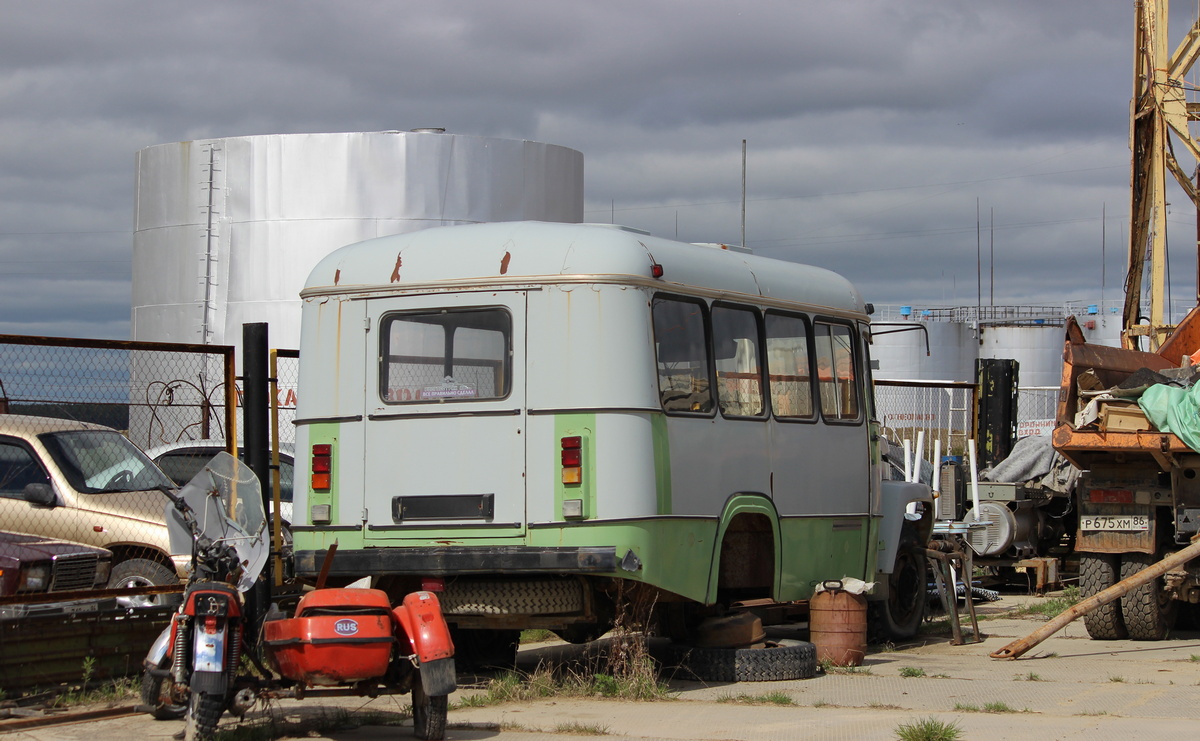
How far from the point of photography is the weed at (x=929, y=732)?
681 centimetres

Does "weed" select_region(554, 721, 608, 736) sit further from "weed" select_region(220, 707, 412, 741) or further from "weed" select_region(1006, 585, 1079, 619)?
"weed" select_region(1006, 585, 1079, 619)

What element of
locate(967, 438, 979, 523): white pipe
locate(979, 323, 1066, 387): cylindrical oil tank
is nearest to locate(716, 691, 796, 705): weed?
locate(967, 438, 979, 523): white pipe

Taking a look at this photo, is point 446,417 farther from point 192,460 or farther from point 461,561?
point 192,460

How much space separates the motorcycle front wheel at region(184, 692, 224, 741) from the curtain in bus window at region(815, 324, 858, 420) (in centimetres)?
519

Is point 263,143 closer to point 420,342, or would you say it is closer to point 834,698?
point 420,342

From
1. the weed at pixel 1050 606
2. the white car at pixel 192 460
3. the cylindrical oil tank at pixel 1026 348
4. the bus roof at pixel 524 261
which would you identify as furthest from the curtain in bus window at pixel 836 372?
the cylindrical oil tank at pixel 1026 348


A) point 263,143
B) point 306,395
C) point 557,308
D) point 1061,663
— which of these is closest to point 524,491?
point 557,308

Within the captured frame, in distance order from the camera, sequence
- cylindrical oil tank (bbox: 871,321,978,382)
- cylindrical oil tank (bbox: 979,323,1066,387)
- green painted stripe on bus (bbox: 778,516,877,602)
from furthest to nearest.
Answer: cylindrical oil tank (bbox: 979,323,1066,387) < cylindrical oil tank (bbox: 871,321,978,382) < green painted stripe on bus (bbox: 778,516,877,602)

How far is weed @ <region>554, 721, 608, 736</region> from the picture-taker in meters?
7.21

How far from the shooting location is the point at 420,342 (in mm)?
8922

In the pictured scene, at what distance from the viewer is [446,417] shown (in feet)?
28.5

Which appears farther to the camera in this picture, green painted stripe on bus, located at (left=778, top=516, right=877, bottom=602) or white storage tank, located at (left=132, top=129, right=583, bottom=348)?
white storage tank, located at (left=132, top=129, right=583, bottom=348)


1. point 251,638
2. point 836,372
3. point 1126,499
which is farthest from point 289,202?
point 251,638

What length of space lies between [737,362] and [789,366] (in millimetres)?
686
